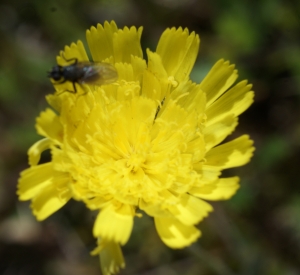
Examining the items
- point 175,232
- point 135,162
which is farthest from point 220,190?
point 135,162

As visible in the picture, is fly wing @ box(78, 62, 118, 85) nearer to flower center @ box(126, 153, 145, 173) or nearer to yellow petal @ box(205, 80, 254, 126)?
flower center @ box(126, 153, 145, 173)

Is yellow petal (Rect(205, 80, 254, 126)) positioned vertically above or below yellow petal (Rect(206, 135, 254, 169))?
above

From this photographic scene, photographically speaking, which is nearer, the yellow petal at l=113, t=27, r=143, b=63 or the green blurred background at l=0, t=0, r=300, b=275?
the yellow petal at l=113, t=27, r=143, b=63

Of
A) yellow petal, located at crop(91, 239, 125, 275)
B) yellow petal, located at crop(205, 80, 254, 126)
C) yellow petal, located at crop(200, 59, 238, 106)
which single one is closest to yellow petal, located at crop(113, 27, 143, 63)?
yellow petal, located at crop(200, 59, 238, 106)

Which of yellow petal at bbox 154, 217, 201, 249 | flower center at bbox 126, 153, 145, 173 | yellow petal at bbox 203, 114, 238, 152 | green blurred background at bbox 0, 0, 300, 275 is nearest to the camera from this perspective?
yellow petal at bbox 154, 217, 201, 249

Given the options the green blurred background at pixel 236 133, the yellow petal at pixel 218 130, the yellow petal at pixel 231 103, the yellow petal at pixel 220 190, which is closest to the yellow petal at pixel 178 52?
the yellow petal at pixel 231 103

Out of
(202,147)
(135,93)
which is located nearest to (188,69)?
(135,93)

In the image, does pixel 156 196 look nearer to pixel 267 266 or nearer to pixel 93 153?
pixel 93 153

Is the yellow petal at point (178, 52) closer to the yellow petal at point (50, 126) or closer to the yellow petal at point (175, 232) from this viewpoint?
the yellow petal at point (50, 126)

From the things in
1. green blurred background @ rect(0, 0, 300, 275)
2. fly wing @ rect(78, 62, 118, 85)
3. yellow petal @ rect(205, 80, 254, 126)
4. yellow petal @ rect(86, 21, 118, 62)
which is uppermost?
yellow petal @ rect(86, 21, 118, 62)
